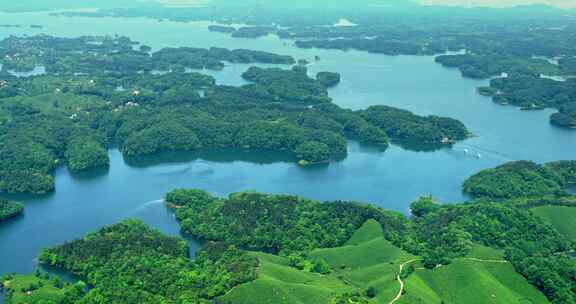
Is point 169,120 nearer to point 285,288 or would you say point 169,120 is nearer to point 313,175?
point 313,175

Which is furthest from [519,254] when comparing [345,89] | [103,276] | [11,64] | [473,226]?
[11,64]

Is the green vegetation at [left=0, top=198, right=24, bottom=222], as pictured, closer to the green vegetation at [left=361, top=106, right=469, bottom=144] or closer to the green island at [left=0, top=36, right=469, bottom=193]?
the green island at [left=0, top=36, right=469, bottom=193]

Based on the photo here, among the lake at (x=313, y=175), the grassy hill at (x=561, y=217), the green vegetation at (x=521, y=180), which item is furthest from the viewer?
the green vegetation at (x=521, y=180)

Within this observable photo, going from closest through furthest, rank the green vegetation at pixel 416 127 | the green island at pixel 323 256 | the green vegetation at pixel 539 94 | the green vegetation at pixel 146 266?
the green vegetation at pixel 146 266 < the green island at pixel 323 256 < the green vegetation at pixel 416 127 < the green vegetation at pixel 539 94

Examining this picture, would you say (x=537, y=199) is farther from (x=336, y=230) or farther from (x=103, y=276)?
(x=103, y=276)

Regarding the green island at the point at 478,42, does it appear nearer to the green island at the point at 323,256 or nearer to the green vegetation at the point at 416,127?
the green vegetation at the point at 416,127

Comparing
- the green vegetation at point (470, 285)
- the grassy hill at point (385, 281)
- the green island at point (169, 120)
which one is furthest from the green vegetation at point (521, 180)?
the green vegetation at point (470, 285)

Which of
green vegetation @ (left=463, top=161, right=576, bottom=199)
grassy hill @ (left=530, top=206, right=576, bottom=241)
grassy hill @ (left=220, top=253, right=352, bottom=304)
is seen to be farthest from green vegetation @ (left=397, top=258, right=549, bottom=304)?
green vegetation @ (left=463, top=161, right=576, bottom=199)
